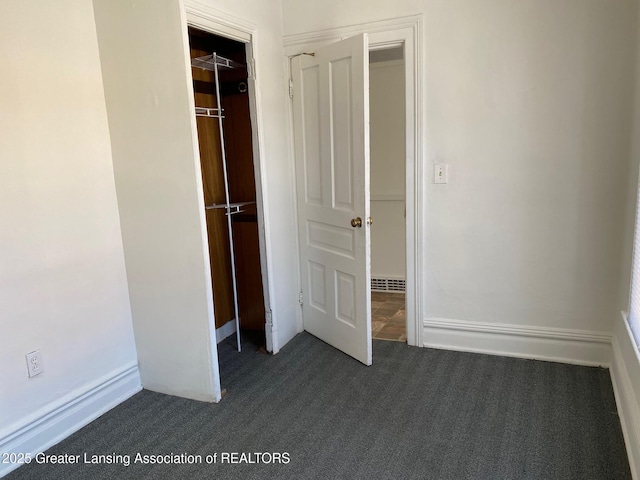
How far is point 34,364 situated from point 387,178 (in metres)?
3.27

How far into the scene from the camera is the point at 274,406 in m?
2.55

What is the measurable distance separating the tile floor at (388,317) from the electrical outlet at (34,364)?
2134 millimetres

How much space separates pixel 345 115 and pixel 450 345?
1.69 metres

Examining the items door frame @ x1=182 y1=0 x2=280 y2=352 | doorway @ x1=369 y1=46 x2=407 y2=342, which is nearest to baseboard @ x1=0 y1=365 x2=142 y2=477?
door frame @ x1=182 y1=0 x2=280 y2=352

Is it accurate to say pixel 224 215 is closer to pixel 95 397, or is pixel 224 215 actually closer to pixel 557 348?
pixel 95 397

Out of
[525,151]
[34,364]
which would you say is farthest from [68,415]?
[525,151]

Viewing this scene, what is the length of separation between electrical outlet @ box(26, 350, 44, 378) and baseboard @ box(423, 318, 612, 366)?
2.29 m

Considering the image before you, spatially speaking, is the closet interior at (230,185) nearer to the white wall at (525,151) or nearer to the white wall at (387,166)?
the white wall at (525,151)

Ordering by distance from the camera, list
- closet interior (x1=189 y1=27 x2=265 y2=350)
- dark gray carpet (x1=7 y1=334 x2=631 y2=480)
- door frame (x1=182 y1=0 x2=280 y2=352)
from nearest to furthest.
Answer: dark gray carpet (x1=7 y1=334 x2=631 y2=480), door frame (x1=182 y1=0 x2=280 y2=352), closet interior (x1=189 y1=27 x2=265 y2=350)

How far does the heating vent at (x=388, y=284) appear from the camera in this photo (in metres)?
4.60

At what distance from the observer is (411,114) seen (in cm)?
298

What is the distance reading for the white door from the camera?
9.19 ft

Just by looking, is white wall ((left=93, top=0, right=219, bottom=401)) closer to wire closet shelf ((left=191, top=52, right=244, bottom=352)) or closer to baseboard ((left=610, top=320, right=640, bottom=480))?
wire closet shelf ((left=191, top=52, right=244, bottom=352))

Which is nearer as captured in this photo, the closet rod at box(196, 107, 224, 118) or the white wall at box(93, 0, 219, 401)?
the white wall at box(93, 0, 219, 401)
